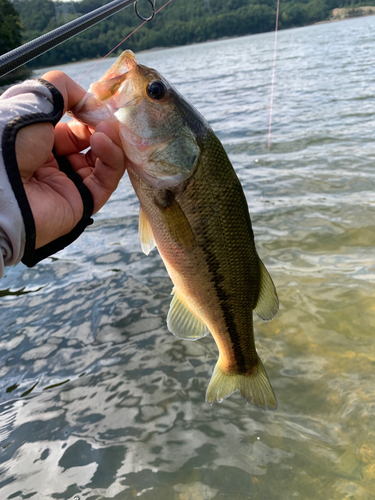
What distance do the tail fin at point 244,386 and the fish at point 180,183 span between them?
2.09ft

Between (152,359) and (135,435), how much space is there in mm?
942

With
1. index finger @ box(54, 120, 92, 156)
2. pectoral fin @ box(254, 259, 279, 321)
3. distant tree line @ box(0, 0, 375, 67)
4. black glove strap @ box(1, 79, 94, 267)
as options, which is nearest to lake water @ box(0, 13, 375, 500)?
pectoral fin @ box(254, 259, 279, 321)

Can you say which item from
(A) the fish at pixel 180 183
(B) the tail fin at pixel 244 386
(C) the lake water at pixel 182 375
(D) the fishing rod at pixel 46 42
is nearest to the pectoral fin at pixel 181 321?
(A) the fish at pixel 180 183

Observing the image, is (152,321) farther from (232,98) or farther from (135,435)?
(232,98)

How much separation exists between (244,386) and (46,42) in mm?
2531

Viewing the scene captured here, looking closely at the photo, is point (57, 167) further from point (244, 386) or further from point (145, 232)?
point (244, 386)

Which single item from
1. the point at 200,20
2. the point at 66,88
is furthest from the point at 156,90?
→ the point at 200,20

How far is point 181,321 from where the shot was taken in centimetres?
259

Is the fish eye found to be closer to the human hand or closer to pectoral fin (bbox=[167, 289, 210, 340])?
the human hand

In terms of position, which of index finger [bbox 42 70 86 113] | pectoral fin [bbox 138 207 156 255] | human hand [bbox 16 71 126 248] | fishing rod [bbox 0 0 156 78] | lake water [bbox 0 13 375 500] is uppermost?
fishing rod [bbox 0 0 156 78]

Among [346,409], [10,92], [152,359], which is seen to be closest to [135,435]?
[152,359]

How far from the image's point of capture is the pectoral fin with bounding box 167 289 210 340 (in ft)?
8.42

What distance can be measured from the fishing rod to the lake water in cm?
302

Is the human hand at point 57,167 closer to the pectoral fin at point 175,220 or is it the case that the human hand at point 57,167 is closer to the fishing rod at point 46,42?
the fishing rod at point 46,42
